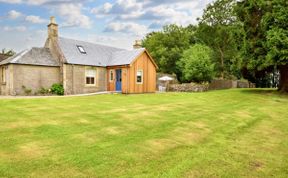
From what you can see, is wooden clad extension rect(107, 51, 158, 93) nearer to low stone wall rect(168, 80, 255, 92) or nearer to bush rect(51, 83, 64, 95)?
low stone wall rect(168, 80, 255, 92)

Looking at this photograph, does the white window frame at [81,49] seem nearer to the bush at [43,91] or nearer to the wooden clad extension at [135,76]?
the wooden clad extension at [135,76]

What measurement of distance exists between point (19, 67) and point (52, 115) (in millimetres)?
14427

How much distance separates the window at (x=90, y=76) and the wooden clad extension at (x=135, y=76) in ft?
5.68

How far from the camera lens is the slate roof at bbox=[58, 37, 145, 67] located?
989 inches

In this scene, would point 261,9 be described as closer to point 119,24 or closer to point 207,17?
point 119,24

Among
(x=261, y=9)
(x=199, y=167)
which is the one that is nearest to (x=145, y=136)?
(x=199, y=167)

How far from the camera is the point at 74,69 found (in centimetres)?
2483

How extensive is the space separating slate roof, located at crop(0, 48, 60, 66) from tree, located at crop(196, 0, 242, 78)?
29.9 m

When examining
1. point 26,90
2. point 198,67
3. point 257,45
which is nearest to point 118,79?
point 26,90

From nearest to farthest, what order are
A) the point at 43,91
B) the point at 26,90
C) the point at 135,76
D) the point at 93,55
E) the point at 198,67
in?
the point at 26,90 < the point at 43,91 < the point at 135,76 < the point at 93,55 < the point at 198,67

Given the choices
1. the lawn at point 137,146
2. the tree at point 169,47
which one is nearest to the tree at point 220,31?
the tree at point 169,47

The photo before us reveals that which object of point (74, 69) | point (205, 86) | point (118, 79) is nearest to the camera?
point (74, 69)

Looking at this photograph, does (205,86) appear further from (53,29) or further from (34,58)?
(34,58)

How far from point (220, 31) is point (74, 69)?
1177 inches
